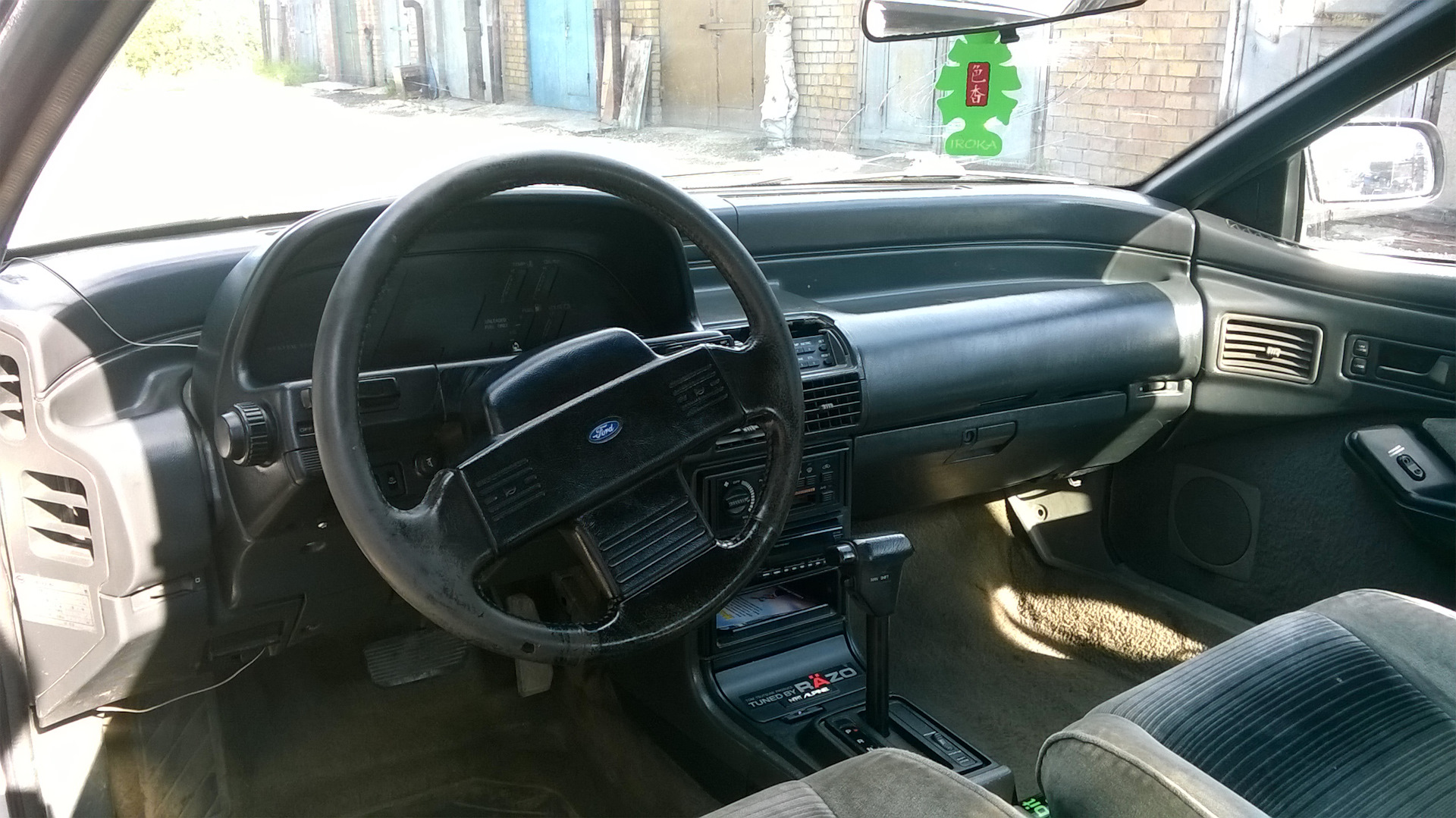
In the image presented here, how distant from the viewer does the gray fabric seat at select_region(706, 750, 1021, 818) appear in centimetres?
129

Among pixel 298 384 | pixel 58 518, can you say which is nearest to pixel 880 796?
pixel 298 384

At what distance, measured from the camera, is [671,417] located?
1605 millimetres

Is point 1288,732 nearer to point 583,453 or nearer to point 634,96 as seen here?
point 583,453

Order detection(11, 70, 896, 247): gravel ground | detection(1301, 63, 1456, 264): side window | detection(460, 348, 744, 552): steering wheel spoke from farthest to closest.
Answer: detection(1301, 63, 1456, 264): side window → detection(11, 70, 896, 247): gravel ground → detection(460, 348, 744, 552): steering wheel spoke

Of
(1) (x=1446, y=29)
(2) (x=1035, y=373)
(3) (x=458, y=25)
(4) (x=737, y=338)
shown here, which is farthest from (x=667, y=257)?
(1) (x=1446, y=29)

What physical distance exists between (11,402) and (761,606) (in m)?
1.42

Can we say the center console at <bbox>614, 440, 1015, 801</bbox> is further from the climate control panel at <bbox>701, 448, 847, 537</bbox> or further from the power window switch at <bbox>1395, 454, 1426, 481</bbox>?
the power window switch at <bbox>1395, 454, 1426, 481</bbox>

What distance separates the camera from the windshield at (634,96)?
189 cm

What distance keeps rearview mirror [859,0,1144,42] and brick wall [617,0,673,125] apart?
0.49 meters

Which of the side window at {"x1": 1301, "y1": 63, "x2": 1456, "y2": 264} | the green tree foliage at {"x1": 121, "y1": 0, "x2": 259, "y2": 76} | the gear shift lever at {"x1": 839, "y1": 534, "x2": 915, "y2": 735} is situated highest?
the green tree foliage at {"x1": 121, "y1": 0, "x2": 259, "y2": 76}

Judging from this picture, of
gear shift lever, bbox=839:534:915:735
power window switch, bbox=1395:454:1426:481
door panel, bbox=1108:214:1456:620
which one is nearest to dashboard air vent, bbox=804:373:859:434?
gear shift lever, bbox=839:534:915:735

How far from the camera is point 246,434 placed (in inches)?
59.9

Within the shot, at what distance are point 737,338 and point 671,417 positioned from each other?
312mm

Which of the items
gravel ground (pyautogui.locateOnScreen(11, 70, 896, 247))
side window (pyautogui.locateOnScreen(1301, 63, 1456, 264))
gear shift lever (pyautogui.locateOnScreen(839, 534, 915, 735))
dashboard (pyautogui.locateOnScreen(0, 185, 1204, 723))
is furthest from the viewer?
side window (pyautogui.locateOnScreen(1301, 63, 1456, 264))
